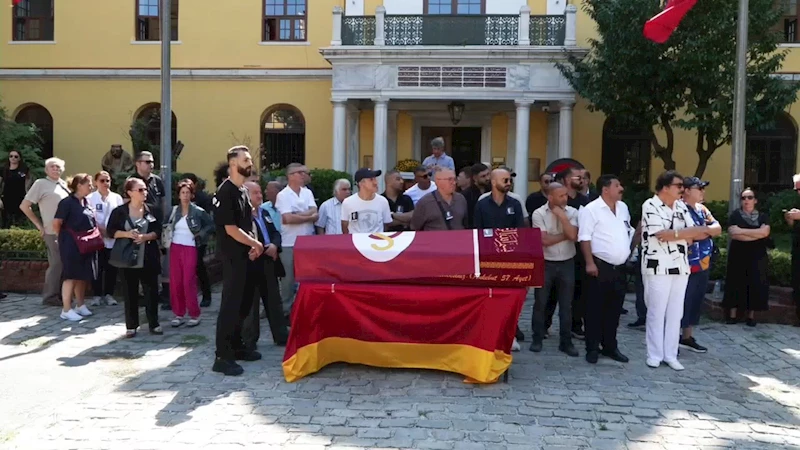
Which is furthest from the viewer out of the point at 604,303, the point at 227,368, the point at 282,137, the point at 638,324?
the point at 282,137

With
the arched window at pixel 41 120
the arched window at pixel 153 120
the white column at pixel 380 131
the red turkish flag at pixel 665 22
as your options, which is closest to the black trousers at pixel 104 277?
the red turkish flag at pixel 665 22

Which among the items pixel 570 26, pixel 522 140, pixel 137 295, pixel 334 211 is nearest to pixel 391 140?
pixel 522 140

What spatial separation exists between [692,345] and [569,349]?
1.53m

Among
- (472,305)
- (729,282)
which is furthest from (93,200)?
(729,282)

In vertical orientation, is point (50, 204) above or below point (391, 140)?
below

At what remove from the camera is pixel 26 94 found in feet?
69.9

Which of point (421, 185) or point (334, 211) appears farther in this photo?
point (421, 185)

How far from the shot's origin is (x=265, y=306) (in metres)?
7.44

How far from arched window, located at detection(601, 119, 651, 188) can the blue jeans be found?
1232cm

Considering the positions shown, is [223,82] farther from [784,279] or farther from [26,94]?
[784,279]

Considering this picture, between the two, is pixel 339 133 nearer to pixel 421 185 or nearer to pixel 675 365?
pixel 421 185

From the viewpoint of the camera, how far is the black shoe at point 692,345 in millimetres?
7609

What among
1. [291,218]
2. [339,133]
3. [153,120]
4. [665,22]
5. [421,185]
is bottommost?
[291,218]

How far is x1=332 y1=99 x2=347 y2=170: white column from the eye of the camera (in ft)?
59.4
